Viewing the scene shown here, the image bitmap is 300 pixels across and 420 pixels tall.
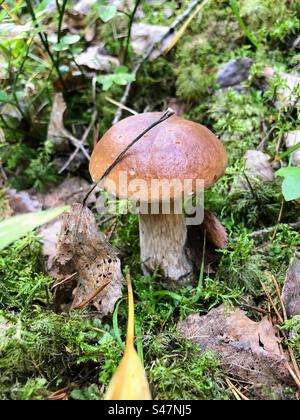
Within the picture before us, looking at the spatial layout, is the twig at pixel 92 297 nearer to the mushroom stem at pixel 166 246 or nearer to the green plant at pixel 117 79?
the mushroom stem at pixel 166 246

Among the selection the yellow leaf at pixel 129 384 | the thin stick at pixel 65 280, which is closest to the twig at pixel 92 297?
the thin stick at pixel 65 280

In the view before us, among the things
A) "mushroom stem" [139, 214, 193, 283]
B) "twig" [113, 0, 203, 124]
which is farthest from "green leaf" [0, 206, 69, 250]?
"twig" [113, 0, 203, 124]

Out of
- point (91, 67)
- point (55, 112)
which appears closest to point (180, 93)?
point (91, 67)

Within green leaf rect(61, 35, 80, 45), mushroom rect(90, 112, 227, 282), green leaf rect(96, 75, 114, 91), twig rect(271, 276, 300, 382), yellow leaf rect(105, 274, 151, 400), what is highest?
green leaf rect(61, 35, 80, 45)

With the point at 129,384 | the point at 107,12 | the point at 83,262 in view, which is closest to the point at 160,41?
the point at 107,12

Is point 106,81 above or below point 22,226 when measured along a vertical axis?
below

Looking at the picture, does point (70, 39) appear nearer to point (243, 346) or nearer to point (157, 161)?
point (157, 161)

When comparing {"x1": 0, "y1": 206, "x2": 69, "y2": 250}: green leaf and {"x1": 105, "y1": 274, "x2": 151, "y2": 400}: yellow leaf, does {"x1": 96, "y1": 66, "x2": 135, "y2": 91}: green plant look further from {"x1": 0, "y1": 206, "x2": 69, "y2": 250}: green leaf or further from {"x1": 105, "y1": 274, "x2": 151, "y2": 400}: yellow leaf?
{"x1": 105, "y1": 274, "x2": 151, "y2": 400}: yellow leaf
